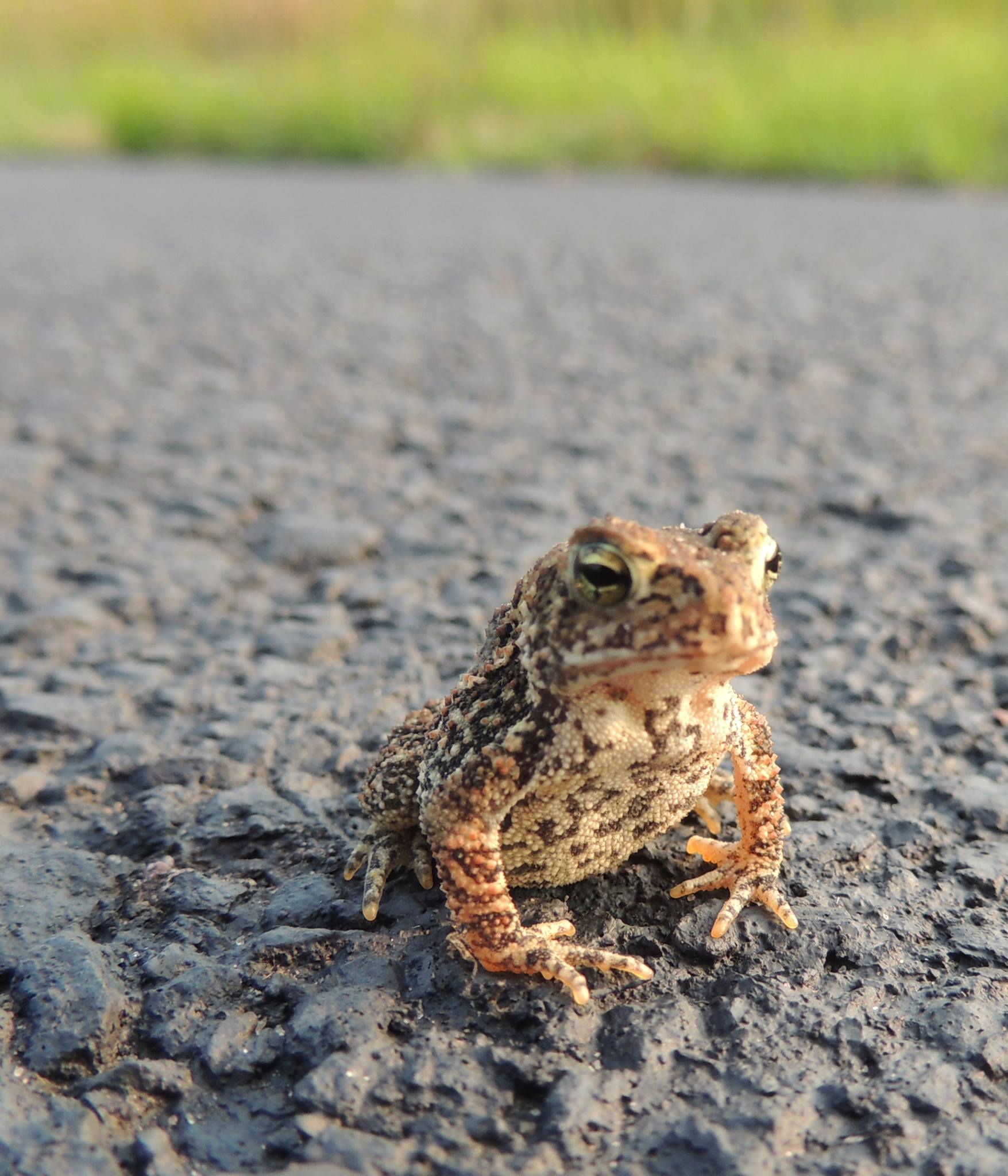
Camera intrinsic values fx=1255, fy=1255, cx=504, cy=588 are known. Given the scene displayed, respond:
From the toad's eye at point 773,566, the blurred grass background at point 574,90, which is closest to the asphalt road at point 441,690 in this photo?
the toad's eye at point 773,566

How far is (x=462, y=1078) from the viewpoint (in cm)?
177

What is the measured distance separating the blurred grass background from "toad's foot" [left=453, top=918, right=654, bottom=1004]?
8.77 metres

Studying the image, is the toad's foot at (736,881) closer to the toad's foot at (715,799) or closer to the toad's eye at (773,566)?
the toad's foot at (715,799)

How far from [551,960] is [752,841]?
1.51 feet

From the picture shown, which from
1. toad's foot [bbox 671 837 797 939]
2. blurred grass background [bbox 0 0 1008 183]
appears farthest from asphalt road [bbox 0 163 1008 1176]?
blurred grass background [bbox 0 0 1008 183]

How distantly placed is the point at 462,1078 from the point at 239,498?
2646 mm

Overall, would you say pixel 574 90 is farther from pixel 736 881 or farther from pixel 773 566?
pixel 736 881

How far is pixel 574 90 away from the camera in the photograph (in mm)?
11352

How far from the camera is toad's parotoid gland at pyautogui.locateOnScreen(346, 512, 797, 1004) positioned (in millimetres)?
1910

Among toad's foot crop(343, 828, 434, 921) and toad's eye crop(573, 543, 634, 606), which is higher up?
toad's eye crop(573, 543, 634, 606)

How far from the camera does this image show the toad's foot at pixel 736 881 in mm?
2105

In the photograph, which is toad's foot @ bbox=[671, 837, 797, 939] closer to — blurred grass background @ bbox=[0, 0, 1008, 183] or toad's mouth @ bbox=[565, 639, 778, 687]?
toad's mouth @ bbox=[565, 639, 778, 687]

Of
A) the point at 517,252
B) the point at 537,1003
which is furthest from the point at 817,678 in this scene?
the point at 517,252

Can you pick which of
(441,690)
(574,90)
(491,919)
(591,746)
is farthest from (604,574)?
(574,90)
